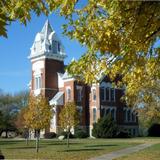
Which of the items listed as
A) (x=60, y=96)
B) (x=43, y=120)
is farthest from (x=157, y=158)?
(x=60, y=96)

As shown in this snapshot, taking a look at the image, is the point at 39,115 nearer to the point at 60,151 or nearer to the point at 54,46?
the point at 60,151

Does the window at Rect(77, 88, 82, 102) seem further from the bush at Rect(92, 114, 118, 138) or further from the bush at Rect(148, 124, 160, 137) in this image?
the bush at Rect(148, 124, 160, 137)

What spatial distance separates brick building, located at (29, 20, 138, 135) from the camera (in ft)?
247

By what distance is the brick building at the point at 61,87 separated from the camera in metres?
75.2

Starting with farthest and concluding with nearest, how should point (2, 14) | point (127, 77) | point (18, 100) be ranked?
point (18, 100), point (127, 77), point (2, 14)

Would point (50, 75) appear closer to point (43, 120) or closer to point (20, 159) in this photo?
point (43, 120)

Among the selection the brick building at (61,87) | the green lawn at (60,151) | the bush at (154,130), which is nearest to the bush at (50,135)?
the brick building at (61,87)

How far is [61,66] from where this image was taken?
78.1 m

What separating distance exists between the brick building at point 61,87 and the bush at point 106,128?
7.71 meters

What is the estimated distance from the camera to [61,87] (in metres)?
77.6

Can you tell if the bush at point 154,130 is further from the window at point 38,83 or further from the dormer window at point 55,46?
the dormer window at point 55,46

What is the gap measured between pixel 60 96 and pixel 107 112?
26.9 ft

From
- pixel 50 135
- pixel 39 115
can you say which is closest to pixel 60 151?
pixel 39 115

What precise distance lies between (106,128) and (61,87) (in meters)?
14.7
